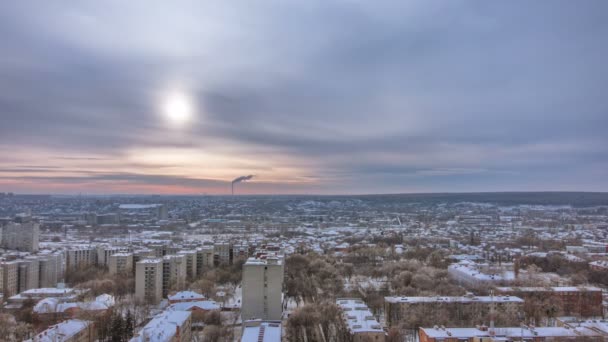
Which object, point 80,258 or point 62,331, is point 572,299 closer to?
point 62,331

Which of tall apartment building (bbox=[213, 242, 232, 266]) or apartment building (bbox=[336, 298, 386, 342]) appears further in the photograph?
tall apartment building (bbox=[213, 242, 232, 266])

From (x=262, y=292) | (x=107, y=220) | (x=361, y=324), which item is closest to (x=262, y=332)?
(x=361, y=324)

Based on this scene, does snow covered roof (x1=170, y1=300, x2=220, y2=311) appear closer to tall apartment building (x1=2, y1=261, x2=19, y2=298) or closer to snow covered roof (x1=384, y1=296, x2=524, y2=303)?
snow covered roof (x1=384, y1=296, x2=524, y2=303)

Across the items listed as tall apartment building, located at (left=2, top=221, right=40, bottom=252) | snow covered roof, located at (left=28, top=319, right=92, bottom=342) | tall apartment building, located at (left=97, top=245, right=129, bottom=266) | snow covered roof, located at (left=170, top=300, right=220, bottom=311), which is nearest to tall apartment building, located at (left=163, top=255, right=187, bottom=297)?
snow covered roof, located at (left=170, top=300, right=220, bottom=311)

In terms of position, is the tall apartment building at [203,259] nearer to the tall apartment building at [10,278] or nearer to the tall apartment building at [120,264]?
the tall apartment building at [120,264]

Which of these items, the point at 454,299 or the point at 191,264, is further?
the point at 191,264

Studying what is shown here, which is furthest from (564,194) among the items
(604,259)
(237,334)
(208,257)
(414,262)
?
(237,334)
